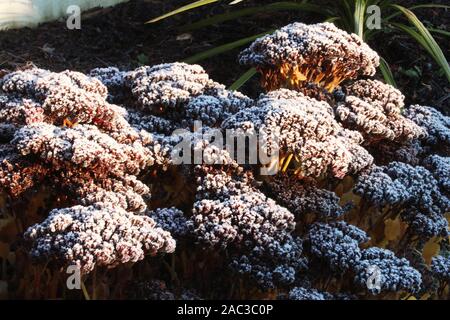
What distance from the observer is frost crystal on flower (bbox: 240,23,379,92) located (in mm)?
2965

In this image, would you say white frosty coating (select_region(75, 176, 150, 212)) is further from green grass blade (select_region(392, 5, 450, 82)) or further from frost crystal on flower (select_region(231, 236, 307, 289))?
green grass blade (select_region(392, 5, 450, 82))

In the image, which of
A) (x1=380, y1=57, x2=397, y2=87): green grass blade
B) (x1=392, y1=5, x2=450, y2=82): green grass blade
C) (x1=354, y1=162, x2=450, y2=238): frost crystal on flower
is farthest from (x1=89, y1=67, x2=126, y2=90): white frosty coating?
(x1=392, y1=5, x2=450, y2=82): green grass blade

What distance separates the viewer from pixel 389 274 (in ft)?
7.48

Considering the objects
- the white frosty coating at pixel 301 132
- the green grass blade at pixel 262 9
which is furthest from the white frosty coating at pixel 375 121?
the green grass blade at pixel 262 9

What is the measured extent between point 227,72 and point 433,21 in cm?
160

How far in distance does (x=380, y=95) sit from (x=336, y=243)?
95cm

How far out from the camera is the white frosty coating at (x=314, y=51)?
296 centimetres

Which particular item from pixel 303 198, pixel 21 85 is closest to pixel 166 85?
pixel 21 85

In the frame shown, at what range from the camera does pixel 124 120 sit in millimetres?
2730

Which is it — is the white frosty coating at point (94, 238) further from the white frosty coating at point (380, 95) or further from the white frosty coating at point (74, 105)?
the white frosty coating at point (380, 95)

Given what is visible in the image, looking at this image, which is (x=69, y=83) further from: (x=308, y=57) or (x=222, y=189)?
(x=308, y=57)

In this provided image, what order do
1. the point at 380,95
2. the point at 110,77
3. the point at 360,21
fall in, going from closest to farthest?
the point at 380,95 → the point at 110,77 → the point at 360,21
